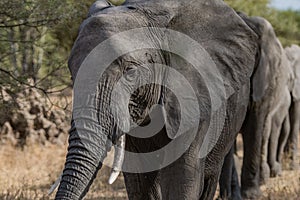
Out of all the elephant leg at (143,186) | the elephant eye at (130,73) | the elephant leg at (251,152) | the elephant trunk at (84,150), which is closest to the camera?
the elephant trunk at (84,150)

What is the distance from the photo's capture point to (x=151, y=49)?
387 centimetres

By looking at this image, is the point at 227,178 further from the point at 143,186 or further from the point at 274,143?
the point at 274,143

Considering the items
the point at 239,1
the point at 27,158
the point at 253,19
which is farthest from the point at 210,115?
the point at 239,1

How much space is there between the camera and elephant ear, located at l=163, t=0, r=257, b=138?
4.01m

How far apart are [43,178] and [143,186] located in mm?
4232

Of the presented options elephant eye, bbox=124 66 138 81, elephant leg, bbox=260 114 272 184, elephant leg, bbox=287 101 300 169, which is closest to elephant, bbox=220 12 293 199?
elephant leg, bbox=260 114 272 184

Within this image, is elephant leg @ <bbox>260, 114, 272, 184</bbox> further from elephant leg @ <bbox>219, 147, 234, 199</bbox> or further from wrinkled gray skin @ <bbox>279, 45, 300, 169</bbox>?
wrinkled gray skin @ <bbox>279, 45, 300, 169</bbox>

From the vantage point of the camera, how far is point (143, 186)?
460cm

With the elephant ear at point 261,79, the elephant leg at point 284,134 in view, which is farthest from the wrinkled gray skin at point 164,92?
the elephant leg at point 284,134

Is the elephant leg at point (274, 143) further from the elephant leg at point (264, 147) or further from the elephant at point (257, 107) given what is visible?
the elephant at point (257, 107)

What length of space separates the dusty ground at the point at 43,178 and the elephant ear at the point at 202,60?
2123 mm

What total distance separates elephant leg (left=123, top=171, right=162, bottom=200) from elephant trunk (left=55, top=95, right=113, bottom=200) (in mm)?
1145

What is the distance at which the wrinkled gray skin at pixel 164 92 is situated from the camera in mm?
3348

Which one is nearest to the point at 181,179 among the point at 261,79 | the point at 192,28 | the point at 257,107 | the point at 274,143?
the point at 192,28
